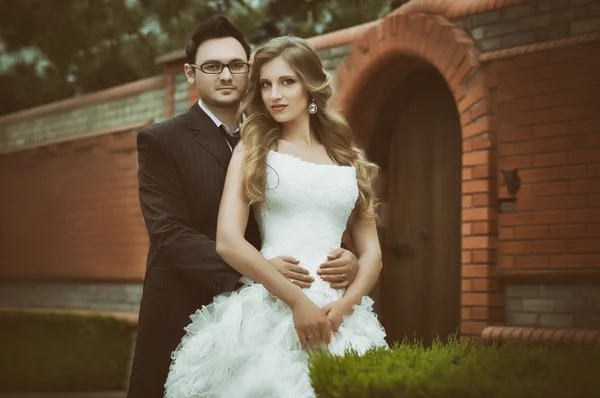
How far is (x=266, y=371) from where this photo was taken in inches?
130

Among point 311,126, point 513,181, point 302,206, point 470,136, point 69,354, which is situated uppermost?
point 470,136

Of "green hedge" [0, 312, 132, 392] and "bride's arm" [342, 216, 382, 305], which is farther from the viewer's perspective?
"green hedge" [0, 312, 132, 392]

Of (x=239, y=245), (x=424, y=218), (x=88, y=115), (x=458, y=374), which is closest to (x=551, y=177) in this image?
(x=424, y=218)

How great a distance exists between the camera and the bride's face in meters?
3.55

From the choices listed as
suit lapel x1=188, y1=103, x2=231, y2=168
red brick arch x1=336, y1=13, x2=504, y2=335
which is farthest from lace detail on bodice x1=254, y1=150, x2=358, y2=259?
red brick arch x1=336, y1=13, x2=504, y2=335

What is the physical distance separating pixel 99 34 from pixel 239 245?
12.2 m

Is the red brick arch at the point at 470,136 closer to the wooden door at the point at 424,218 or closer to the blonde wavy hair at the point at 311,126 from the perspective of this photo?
the wooden door at the point at 424,218

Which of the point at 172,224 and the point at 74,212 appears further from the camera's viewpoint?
the point at 74,212

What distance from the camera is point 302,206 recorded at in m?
3.59

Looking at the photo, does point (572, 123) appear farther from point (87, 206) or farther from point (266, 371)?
point (87, 206)

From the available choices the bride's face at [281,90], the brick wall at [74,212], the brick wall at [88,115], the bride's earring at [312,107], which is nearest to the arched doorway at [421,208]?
the brick wall at [88,115]

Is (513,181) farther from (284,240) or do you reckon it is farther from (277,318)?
(277,318)

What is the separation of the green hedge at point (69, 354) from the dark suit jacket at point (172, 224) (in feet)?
22.1

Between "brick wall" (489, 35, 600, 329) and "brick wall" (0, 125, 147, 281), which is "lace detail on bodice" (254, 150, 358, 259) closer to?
"brick wall" (489, 35, 600, 329)
